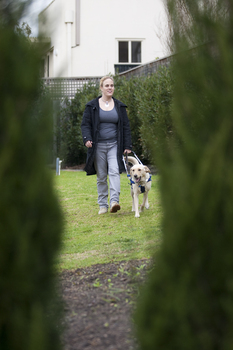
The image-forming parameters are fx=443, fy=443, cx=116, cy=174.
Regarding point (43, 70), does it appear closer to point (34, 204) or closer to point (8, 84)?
point (8, 84)

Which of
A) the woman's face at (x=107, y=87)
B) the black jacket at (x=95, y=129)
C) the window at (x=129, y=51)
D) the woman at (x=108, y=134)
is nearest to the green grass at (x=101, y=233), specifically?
the woman at (x=108, y=134)

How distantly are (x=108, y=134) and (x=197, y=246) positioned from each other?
6.12 meters

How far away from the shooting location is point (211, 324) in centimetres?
140

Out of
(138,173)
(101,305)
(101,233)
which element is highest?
(138,173)

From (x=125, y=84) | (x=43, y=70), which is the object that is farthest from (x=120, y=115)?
(x=125, y=84)

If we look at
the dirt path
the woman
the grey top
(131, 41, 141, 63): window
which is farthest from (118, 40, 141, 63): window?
the dirt path

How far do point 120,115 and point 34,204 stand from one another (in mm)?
6071

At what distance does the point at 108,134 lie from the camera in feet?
24.3

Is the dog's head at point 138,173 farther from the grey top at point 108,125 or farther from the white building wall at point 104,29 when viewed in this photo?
the white building wall at point 104,29

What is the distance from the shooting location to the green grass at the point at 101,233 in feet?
14.2

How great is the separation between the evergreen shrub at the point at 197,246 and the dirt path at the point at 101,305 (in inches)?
9.4

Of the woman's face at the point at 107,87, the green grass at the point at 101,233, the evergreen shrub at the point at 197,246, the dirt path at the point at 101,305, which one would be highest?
the woman's face at the point at 107,87

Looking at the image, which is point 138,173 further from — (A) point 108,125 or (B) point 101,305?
(B) point 101,305

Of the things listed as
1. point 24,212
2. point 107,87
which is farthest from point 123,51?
point 24,212
